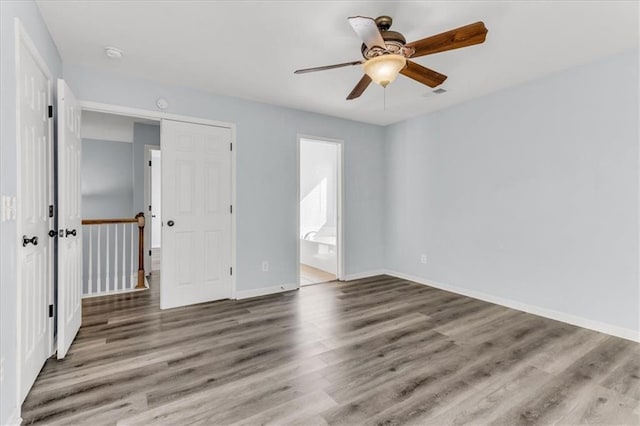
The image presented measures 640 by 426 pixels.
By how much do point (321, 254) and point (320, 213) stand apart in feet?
5.08

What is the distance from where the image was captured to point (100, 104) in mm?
3234

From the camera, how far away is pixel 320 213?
23.7ft

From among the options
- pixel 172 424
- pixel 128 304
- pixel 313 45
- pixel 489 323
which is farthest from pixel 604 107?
pixel 128 304

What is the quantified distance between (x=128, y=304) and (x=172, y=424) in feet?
A: 8.57

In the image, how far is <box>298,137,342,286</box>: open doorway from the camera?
5211mm

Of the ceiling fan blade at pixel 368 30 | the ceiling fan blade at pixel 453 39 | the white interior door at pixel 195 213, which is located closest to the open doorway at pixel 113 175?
the white interior door at pixel 195 213

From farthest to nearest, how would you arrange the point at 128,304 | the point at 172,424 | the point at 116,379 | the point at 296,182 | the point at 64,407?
1. the point at 296,182
2. the point at 128,304
3. the point at 116,379
4. the point at 64,407
5. the point at 172,424

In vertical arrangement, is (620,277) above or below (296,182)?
below

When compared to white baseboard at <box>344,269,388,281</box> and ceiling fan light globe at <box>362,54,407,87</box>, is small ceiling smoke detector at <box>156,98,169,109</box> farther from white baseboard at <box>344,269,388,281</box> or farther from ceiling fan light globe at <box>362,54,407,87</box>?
white baseboard at <box>344,269,388,281</box>

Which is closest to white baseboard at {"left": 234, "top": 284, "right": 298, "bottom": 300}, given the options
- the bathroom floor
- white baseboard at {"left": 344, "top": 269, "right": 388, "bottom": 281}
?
the bathroom floor

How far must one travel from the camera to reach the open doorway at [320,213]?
521 centimetres

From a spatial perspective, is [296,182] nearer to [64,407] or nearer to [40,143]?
Answer: [40,143]

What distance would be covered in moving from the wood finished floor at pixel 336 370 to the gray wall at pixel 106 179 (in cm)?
352

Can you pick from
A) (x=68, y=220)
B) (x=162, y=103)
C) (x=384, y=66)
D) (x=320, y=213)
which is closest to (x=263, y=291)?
(x=68, y=220)
